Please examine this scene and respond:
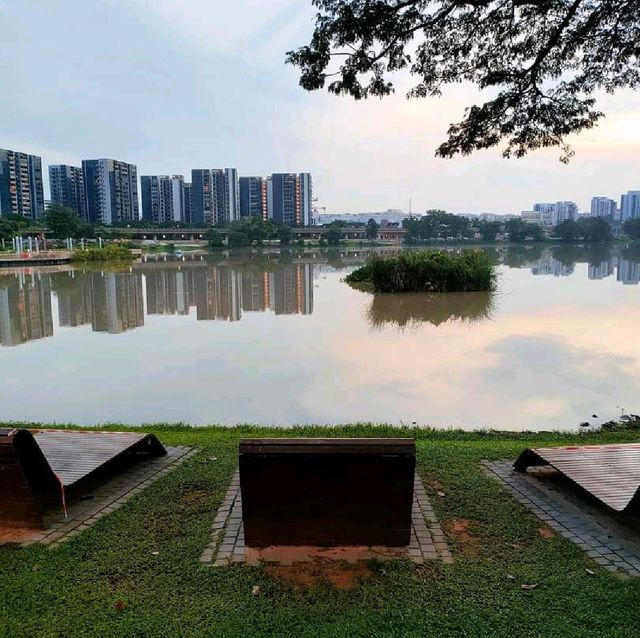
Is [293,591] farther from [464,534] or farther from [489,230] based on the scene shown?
[489,230]

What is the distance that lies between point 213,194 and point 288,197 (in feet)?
44.5

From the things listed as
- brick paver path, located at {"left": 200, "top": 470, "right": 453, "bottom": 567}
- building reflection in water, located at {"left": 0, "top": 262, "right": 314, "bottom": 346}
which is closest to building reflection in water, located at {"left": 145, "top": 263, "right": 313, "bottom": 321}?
building reflection in water, located at {"left": 0, "top": 262, "right": 314, "bottom": 346}

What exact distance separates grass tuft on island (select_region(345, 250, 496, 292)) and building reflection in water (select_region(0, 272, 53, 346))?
10757 millimetres

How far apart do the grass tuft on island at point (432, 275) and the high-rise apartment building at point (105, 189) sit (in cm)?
7678

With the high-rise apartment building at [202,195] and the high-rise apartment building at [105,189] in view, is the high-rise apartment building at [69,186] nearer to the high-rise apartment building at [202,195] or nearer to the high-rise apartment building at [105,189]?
the high-rise apartment building at [105,189]


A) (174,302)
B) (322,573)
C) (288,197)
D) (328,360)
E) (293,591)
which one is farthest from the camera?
(288,197)

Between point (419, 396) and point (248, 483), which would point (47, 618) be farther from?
point (419, 396)

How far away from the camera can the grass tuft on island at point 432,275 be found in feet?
64.2

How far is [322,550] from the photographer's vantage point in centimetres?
293

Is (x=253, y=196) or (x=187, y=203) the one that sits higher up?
(x=253, y=196)

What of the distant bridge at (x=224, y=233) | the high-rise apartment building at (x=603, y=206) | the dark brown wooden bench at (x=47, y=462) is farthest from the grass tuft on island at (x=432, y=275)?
the high-rise apartment building at (x=603, y=206)

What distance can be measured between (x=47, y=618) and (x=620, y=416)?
6100mm

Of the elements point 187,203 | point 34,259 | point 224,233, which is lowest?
point 34,259

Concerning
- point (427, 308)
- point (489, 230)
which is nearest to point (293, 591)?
point (427, 308)
